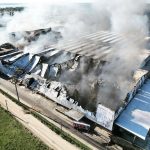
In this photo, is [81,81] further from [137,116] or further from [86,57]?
[137,116]

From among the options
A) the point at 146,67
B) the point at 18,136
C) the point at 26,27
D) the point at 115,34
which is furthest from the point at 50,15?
the point at 18,136

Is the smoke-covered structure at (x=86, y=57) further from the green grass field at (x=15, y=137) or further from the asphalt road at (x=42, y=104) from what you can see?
the green grass field at (x=15, y=137)

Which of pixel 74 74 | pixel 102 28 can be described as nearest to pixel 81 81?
pixel 74 74

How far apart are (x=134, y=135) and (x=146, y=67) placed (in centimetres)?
1387

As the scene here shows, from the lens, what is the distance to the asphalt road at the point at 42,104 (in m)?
22.4

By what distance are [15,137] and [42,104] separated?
6385mm

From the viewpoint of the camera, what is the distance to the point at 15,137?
22438 millimetres

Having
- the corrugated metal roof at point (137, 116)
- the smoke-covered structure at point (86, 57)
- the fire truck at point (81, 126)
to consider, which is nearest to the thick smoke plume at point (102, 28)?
the smoke-covered structure at point (86, 57)

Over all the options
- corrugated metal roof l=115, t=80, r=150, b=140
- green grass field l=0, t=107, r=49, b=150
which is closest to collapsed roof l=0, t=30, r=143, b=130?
corrugated metal roof l=115, t=80, r=150, b=140

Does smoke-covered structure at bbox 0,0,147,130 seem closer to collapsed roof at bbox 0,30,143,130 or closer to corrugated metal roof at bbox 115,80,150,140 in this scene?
collapsed roof at bbox 0,30,143,130

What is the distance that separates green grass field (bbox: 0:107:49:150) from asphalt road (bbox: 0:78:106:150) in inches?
133

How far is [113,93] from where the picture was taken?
27953 mm

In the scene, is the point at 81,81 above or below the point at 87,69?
below

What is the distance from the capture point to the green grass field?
21.3 m
